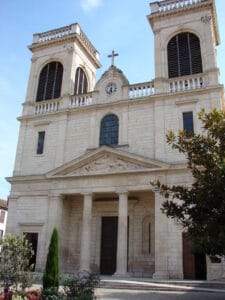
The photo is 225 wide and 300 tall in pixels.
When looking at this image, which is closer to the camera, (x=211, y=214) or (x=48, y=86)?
(x=211, y=214)

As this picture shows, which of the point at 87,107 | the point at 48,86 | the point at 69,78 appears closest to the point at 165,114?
the point at 87,107

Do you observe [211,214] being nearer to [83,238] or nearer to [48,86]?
[83,238]

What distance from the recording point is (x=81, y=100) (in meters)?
23.6

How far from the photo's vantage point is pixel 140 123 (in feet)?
69.1

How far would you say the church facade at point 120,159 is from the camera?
61.2ft

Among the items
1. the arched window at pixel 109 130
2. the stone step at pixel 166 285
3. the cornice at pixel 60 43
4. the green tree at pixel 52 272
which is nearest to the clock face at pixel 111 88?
the arched window at pixel 109 130

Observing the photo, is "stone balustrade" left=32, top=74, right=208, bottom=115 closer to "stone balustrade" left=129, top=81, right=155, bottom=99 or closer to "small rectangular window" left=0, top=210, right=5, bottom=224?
"stone balustrade" left=129, top=81, right=155, bottom=99

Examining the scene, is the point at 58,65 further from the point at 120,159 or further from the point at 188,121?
the point at 188,121

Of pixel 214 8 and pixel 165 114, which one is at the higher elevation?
pixel 214 8

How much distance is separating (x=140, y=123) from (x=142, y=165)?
310 cm

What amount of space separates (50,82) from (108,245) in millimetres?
12838

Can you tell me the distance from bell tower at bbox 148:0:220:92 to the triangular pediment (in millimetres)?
4967

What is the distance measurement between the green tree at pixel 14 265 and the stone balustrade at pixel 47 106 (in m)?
13.8

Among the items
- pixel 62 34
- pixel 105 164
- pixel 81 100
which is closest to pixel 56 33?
pixel 62 34
